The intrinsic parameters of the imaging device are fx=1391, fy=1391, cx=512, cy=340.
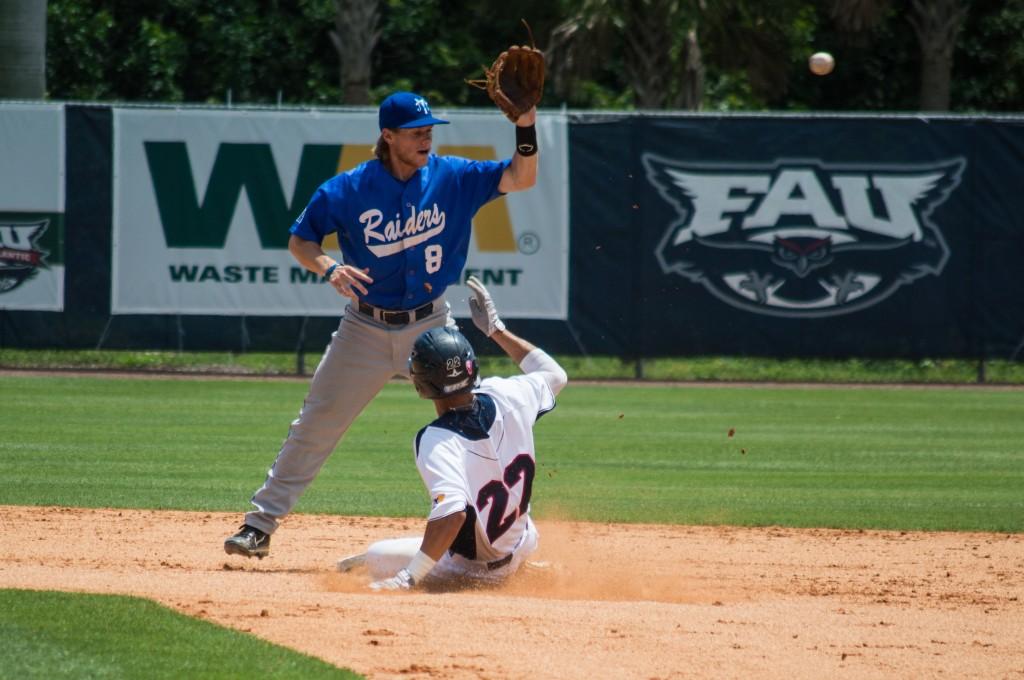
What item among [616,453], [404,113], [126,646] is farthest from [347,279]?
[616,453]

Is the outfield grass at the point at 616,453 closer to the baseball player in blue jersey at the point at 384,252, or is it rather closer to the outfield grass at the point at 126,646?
the baseball player in blue jersey at the point at 384,252

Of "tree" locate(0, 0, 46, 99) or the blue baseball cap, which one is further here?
"tree" locate(0, 0, 46, 99)

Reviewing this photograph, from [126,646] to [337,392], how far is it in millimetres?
2007

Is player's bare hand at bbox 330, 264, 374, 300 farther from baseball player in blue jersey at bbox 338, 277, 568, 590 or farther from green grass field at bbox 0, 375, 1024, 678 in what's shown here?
green grass field at bbox 0, 375, 1024, 678

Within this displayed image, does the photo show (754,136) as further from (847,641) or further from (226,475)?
(847,641)

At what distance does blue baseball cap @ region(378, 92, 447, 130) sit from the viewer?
19.9ft

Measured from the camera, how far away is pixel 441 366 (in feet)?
17.1

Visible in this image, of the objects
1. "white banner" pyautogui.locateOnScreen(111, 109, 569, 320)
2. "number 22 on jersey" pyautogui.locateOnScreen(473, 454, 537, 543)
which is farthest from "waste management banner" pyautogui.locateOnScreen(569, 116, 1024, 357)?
"number 22 on jersey" pyautogui.locateOnScreen(473, 454, 537, 543)

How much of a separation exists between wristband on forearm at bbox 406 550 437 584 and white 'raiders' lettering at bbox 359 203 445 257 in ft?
5.03

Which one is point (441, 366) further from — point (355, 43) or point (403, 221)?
point (355, 43)

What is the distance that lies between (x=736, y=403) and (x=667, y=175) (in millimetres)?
2840

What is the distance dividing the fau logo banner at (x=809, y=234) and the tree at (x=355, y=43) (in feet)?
20.5

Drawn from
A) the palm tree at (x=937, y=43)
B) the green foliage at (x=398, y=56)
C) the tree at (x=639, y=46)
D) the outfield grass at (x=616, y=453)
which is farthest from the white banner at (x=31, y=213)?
the palm tree at (x=937, y=43)

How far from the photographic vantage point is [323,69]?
2323cm
